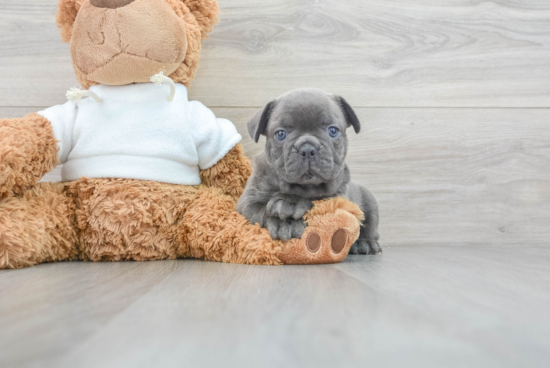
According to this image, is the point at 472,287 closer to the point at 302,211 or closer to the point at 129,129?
the point at 302,211

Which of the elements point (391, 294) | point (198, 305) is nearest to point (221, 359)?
point (198, 305)

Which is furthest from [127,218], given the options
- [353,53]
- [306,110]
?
[353,53]

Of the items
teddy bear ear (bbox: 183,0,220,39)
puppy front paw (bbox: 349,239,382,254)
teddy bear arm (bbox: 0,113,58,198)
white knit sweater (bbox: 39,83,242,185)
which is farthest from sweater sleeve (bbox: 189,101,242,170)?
puppy front paw (bbox: 349,239,382,254)

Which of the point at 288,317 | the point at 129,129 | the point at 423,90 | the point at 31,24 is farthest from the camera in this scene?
the point at 423,90

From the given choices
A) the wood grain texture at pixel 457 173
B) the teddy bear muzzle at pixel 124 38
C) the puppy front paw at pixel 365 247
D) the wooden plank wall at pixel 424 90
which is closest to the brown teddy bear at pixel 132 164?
the teddy bear muzzle at pixel 124 38

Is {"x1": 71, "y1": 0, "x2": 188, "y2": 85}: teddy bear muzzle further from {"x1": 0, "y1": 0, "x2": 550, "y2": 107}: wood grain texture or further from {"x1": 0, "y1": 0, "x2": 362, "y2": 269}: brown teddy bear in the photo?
{"x1": 0, "y1": 0, "x2": 550, "y2": 107}: wood grain texture

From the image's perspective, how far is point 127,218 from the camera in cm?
115

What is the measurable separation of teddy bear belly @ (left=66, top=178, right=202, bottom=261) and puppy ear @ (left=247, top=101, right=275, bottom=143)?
261 mm

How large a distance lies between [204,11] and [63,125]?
534 mm

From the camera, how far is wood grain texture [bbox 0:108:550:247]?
163cm

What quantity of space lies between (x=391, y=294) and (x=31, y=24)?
1.51 m

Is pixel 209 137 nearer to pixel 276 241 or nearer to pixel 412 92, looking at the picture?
pixel 276 241

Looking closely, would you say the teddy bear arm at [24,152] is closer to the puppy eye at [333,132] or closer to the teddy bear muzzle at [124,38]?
the teddy bear muzzle at [124,38]

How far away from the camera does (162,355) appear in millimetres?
452
